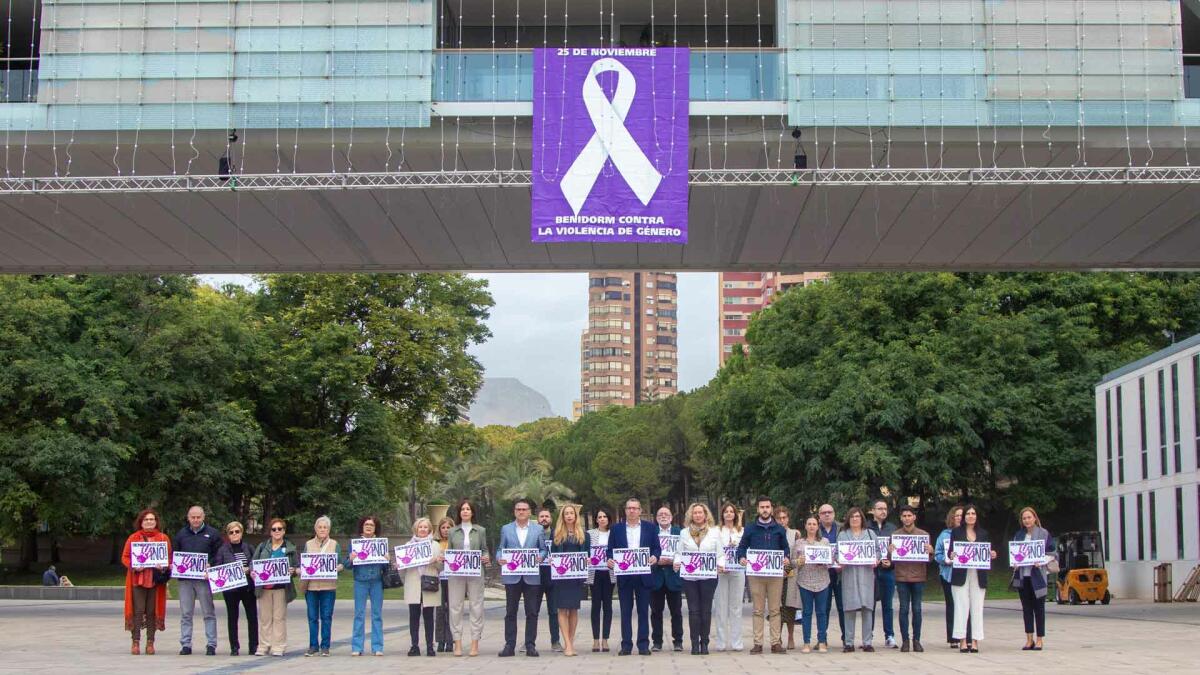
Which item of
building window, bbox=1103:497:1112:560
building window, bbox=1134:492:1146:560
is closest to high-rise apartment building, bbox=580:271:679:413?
building window, bbox=1103:497:1112:560

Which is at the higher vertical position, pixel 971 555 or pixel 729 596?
pixel 971 555

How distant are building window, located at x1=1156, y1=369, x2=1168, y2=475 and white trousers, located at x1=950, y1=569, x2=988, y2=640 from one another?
22.2 m

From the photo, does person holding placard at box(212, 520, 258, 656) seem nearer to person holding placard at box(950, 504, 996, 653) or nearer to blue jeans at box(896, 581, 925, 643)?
blue jeans at box(896, 581, 925, 643)

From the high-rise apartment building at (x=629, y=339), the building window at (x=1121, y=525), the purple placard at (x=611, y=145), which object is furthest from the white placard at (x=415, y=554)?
the high-rise apartment building at (x=629, y=339)

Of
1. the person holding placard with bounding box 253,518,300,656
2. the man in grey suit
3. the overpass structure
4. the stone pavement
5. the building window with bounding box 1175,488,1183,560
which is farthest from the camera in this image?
the building window with bounding box 1175,488,1183,560

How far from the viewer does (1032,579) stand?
16.4 m

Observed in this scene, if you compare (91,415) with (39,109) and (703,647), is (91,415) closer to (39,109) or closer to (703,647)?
(39,109)

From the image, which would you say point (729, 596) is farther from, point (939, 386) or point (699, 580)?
point (939, 386)

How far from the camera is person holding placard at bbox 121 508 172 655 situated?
649 inches

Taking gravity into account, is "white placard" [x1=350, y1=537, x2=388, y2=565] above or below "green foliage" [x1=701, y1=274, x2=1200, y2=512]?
below

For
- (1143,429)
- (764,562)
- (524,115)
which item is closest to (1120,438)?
(1143,429)

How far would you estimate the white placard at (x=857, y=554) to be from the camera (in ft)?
54.1

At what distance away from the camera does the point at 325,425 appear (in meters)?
49.3

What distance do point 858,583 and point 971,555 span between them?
1.32m
